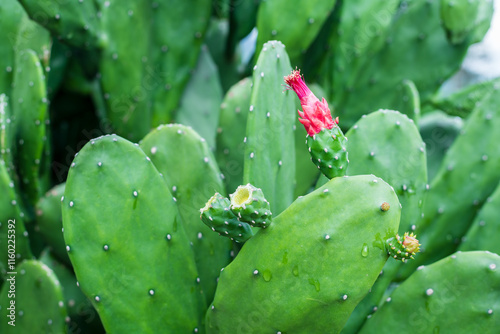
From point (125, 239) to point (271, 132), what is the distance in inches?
13.1

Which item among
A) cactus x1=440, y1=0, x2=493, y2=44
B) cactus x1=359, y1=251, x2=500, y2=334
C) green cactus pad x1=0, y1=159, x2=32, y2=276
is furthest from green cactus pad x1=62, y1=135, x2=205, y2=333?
cactus x1=440, y1=0, x2=493, y2=44

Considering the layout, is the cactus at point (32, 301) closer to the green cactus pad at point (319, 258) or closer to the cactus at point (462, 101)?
the green cactus pad at point (319, 258)

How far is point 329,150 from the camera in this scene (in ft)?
2.53

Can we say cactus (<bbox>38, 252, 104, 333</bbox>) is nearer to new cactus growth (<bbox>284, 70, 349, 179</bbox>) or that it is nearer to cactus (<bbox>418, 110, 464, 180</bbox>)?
new cactus growth (<bbox>284, 70, 349, 179</bbox>)

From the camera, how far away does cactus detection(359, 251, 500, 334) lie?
2.98 ft

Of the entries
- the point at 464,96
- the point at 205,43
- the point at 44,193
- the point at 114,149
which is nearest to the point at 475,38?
the point at 464,96

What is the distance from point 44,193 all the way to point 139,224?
22.1 inches

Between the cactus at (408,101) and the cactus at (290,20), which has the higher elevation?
the cactus at (290,20)

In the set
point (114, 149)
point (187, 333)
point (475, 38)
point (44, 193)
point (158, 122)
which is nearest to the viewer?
point (114, 149)

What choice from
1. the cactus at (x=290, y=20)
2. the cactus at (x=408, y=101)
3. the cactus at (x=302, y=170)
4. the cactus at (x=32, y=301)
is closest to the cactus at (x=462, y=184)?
the cactus at (x=408, y=101)

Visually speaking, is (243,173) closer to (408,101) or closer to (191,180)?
(191,180)

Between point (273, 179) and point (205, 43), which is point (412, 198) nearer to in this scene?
point (273, 179)

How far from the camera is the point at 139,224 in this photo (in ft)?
2.94

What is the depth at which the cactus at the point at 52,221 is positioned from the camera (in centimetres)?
121
